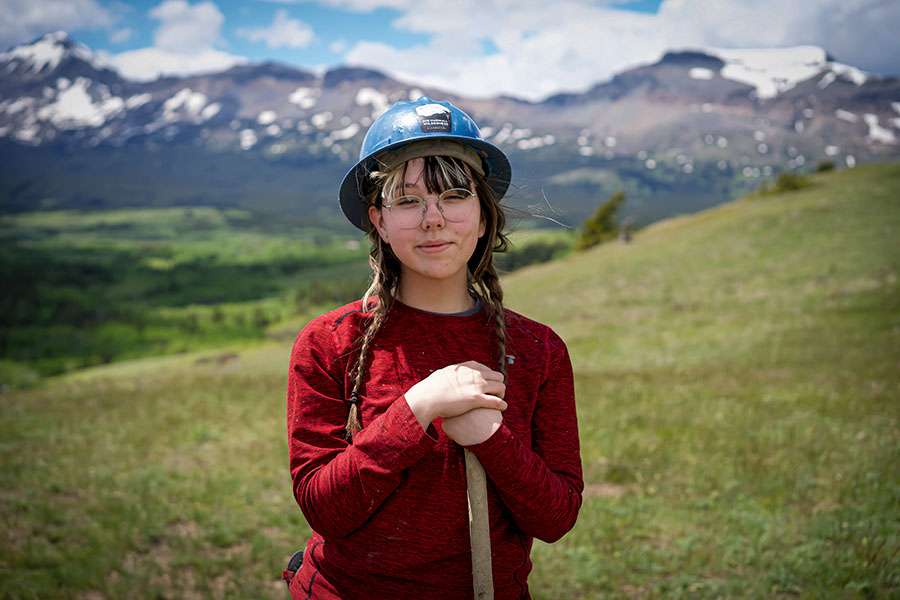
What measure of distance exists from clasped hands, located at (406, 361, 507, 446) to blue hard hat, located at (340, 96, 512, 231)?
0.89 m

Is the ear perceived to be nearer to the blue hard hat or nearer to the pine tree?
the blue hard hat

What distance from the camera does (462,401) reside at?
Result: 84.6 inches

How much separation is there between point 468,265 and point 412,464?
0.99 m

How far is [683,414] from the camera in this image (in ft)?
34.1

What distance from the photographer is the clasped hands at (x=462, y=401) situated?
215 centimetres

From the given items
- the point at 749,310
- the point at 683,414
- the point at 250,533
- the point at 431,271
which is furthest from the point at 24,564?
the point at 749,310

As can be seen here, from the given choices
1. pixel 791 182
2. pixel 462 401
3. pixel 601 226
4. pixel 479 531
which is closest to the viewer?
pixel 462 401

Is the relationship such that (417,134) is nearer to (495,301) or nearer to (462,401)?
(495,301)

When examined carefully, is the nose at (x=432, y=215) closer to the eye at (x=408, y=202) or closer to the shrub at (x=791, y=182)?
the eye at (x=408, y=202)

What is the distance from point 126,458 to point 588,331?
22.2 m

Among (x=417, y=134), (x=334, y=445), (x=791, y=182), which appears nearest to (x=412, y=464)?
(x=334, y=445)

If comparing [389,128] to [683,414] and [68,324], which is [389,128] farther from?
[68,324]

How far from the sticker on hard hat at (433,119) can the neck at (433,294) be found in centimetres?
62

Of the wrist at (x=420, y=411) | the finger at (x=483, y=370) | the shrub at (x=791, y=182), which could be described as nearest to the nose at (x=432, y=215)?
the finger at (x=483, y=370)
